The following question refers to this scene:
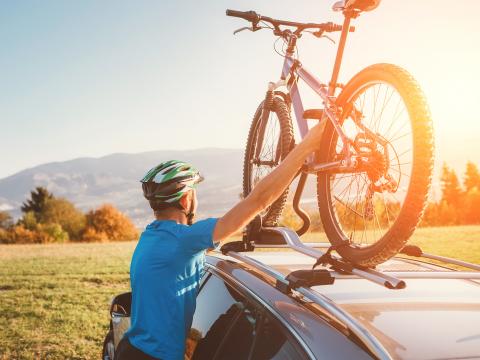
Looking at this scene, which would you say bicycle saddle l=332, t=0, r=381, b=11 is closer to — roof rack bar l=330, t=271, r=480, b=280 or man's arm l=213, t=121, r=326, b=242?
man's arm l=213, t=121, r=326, b=242

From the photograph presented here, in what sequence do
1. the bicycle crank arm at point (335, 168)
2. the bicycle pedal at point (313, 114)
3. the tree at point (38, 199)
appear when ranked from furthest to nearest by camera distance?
the tree at point (38, 199) < the bicycle pedal at point (313, 114) < the bicycle crank arm at point (335, 168)

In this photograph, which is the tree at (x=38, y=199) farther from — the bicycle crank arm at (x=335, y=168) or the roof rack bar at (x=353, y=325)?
the roof rack bar at (x=353, y=325)

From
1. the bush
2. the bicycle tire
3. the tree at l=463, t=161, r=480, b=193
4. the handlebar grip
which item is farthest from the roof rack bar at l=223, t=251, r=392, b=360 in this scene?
the tree at l=463, t=161, r=480, b=193

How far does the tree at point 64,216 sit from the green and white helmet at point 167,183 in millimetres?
72862

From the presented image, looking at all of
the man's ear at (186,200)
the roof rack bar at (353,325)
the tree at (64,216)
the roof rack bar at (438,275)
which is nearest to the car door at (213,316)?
the man's ear at (186,200)

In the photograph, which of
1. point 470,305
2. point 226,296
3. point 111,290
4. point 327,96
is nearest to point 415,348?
point 470,305

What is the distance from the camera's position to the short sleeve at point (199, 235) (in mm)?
2412

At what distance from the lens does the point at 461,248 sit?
13.8 m

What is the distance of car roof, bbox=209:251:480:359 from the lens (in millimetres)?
1547

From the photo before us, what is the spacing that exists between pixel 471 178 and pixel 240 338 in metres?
102

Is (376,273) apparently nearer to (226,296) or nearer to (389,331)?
(389,331)

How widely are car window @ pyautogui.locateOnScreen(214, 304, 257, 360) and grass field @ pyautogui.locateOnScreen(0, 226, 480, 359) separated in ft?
15.9

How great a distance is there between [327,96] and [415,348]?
5.69 feet

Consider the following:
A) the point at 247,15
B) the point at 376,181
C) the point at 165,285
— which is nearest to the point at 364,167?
the point at 376,181
